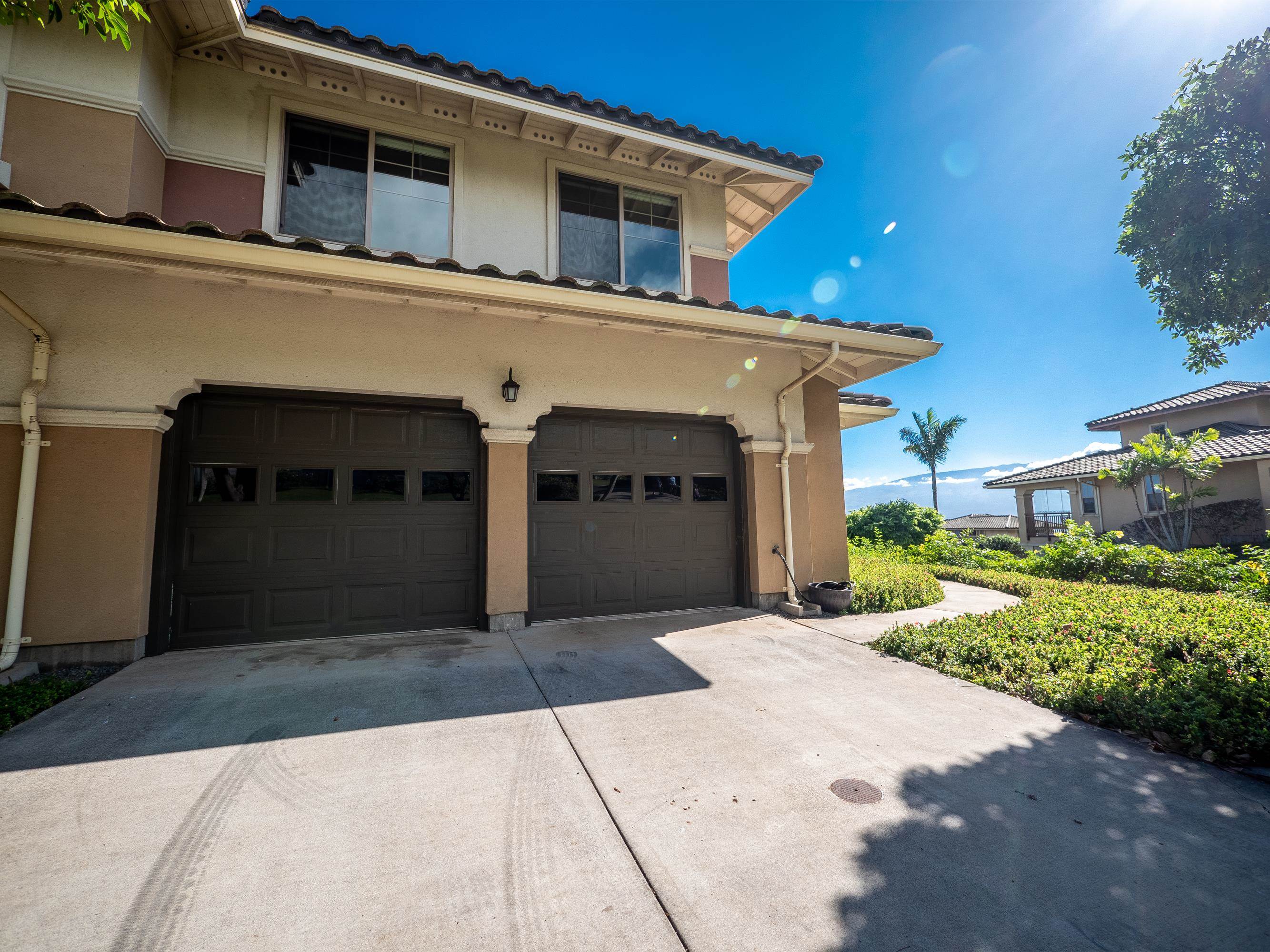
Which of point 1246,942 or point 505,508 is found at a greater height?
point 505,508

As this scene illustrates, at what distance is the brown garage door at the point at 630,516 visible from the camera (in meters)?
5.97

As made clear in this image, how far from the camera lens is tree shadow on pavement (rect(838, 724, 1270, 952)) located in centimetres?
169

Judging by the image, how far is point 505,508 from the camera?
5.56 meters

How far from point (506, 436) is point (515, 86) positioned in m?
4.06

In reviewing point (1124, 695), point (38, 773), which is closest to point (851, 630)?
point (1124, 695)

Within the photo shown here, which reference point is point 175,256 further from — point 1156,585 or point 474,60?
point 1156,585

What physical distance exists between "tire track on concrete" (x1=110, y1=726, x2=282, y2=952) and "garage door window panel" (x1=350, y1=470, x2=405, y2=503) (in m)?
3.02

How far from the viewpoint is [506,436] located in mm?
5598

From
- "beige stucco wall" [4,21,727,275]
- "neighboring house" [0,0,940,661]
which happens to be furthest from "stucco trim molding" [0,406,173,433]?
"beige stucco wall" [4,21,727,275]

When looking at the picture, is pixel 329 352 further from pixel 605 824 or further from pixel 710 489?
pixel 605 824

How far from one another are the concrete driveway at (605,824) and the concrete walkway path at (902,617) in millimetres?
1707

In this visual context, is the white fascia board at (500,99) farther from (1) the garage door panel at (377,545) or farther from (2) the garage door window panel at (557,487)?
(1) the garage door panel at (377,545)

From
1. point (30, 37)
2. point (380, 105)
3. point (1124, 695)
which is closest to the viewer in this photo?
point (1124, 695)

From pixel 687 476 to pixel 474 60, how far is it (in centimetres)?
540
